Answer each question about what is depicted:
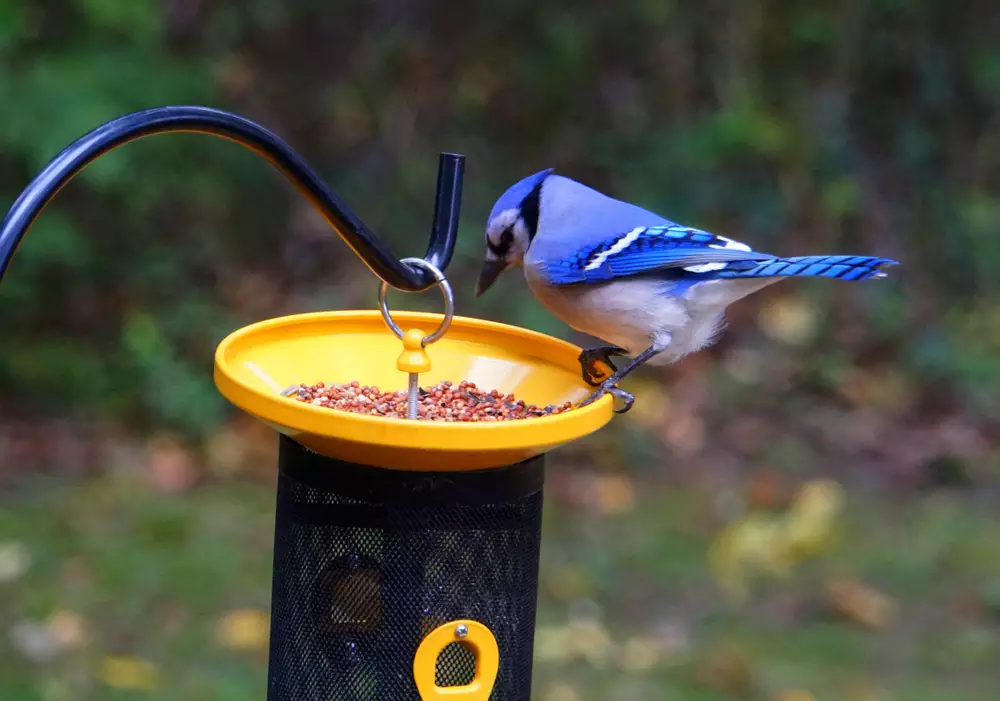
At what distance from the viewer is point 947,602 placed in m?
4.24

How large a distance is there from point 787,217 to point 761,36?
0.96 metres

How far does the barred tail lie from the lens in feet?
7.64

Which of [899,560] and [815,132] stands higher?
[815,132]

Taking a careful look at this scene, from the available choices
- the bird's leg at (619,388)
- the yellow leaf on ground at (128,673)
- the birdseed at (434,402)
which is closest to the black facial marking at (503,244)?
the bird's leg at (619,388)

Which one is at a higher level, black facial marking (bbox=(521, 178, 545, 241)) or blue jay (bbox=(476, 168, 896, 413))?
black facial marking (bbox=(521, 178, 545, 241))

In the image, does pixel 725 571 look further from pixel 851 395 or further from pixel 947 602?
pixel 851 395

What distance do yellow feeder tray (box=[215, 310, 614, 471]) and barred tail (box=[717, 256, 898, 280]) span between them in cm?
58

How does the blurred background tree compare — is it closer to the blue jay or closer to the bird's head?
the blue jay

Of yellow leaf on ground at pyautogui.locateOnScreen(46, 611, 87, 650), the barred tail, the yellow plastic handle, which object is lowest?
yellow leaf on ground at pyautogui.locateOnScreen(46, 611, 87, 650)

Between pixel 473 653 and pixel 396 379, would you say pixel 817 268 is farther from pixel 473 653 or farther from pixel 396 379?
pixel 473 653

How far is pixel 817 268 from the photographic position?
95.1 inches

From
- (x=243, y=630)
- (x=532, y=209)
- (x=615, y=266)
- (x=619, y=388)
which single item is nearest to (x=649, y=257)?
(x=615, y=266)

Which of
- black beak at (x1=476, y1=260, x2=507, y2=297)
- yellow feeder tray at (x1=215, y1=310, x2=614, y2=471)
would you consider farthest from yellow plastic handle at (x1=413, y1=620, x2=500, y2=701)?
black beak at (x1=476, y1=260, x2=507, y2=297)

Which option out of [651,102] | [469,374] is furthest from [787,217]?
[469,374]
